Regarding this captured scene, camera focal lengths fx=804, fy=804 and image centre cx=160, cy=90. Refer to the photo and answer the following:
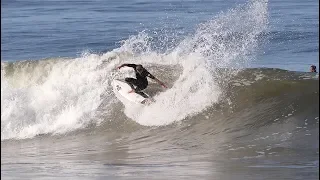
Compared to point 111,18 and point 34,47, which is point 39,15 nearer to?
point 111,18

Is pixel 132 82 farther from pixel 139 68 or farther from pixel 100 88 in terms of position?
pixel 100 88

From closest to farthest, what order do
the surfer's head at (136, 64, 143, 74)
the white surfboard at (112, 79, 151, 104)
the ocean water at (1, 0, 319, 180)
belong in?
the ocean water at (1, 0, 319, 180) → the surfer's head at (136, 64, 143, 74) → the white surfboard at (112, 79, 151, 104)

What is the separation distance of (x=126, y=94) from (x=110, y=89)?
126 cm

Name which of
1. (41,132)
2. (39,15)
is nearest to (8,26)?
(39,15)

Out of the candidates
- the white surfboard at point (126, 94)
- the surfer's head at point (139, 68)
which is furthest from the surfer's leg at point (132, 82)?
the surfer's head at point (139, 68)

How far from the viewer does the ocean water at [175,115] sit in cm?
1096

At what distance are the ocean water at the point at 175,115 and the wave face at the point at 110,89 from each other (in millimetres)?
27

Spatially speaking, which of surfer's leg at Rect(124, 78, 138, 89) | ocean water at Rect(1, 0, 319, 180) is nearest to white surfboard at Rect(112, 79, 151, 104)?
surfer's leg at Rect(124, 78, 138, 89)

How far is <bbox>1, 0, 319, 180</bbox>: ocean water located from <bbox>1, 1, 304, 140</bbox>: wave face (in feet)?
0.09

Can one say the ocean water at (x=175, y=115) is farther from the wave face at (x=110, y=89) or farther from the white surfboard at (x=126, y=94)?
the white surfboard at (x=126, y=94)

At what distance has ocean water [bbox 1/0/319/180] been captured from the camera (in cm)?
1096

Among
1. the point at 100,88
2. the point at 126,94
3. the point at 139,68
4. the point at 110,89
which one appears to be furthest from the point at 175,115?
the point at 100,88

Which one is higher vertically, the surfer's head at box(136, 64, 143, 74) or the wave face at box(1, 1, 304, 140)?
the surfer's head at box(136, 64, 143, 74)

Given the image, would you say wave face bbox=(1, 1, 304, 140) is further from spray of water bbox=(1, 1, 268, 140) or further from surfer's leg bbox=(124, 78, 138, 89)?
surfer's leg bbox=(124, 78, 138, 89)
